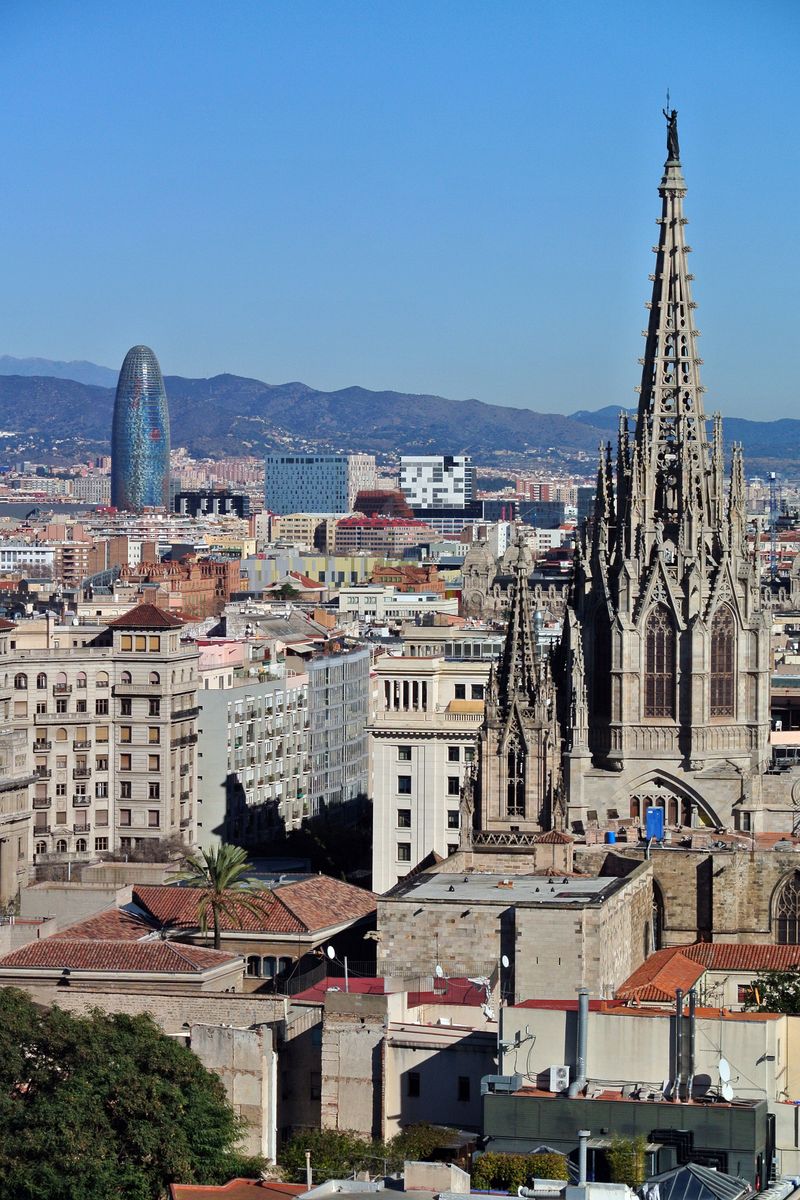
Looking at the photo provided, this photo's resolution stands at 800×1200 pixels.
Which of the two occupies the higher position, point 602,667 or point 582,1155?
point 602,667

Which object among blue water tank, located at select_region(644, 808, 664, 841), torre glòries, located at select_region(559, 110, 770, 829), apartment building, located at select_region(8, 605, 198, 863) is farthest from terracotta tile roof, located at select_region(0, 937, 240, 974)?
apartment building, located at select_region(8, 605, 198, 863)

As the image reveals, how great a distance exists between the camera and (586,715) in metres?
88.8

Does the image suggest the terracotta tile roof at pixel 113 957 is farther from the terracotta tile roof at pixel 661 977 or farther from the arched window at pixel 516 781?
the arched window at pixel 516 781

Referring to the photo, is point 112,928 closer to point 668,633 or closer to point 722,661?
point 668,633

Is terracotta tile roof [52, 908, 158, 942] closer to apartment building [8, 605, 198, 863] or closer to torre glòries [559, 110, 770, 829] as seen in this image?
torre glòries [559, 110, 770, 829]

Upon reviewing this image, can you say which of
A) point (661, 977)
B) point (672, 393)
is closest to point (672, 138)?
point (672, 393)

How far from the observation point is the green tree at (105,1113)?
5259 cm

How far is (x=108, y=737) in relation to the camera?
120 meters

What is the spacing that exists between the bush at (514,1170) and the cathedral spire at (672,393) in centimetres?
4090

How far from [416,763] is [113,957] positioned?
43.6 metres

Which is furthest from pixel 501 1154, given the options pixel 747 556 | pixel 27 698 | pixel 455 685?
Result: pixel 27 698

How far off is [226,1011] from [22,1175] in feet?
36.6

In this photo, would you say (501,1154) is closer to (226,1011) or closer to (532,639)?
(226,1011)

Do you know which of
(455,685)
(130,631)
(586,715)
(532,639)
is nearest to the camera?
(532,639)
